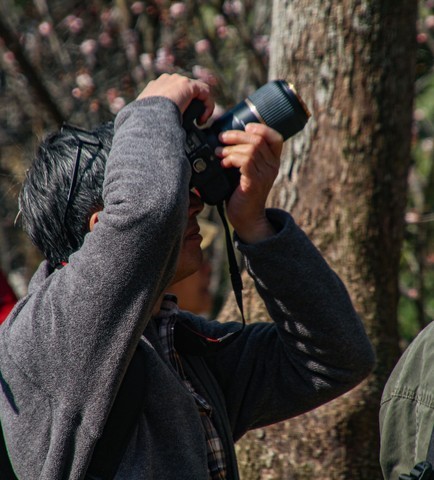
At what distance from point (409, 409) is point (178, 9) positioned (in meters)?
4.27

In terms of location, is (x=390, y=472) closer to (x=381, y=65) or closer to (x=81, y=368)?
(x=81, y=368)

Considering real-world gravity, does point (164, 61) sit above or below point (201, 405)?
below

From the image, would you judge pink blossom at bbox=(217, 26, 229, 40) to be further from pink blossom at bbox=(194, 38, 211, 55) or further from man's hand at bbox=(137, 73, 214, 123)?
man's hand at bbox=(137, 73, 214, 123)

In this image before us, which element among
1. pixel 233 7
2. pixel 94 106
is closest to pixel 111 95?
pixel 94 106

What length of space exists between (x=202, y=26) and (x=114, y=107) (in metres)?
0.78

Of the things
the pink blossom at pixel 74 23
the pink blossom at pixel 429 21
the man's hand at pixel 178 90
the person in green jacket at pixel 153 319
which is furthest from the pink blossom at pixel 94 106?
the man's hand at pixel 178 90

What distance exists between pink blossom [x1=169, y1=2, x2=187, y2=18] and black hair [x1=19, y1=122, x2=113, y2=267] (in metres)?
3.79

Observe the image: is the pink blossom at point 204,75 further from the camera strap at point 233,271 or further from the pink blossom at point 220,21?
the camera strap at point 233,271

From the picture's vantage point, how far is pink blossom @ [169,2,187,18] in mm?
5438

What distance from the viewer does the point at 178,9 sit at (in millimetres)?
→ 5438

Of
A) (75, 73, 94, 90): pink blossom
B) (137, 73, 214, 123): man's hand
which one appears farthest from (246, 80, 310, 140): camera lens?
(75, 73, 94, 90): pink blossom

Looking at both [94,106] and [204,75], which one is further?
[94,106]

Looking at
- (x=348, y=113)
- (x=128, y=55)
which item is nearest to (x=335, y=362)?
(x=348, y=113)

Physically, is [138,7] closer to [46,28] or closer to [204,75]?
[46,28]
